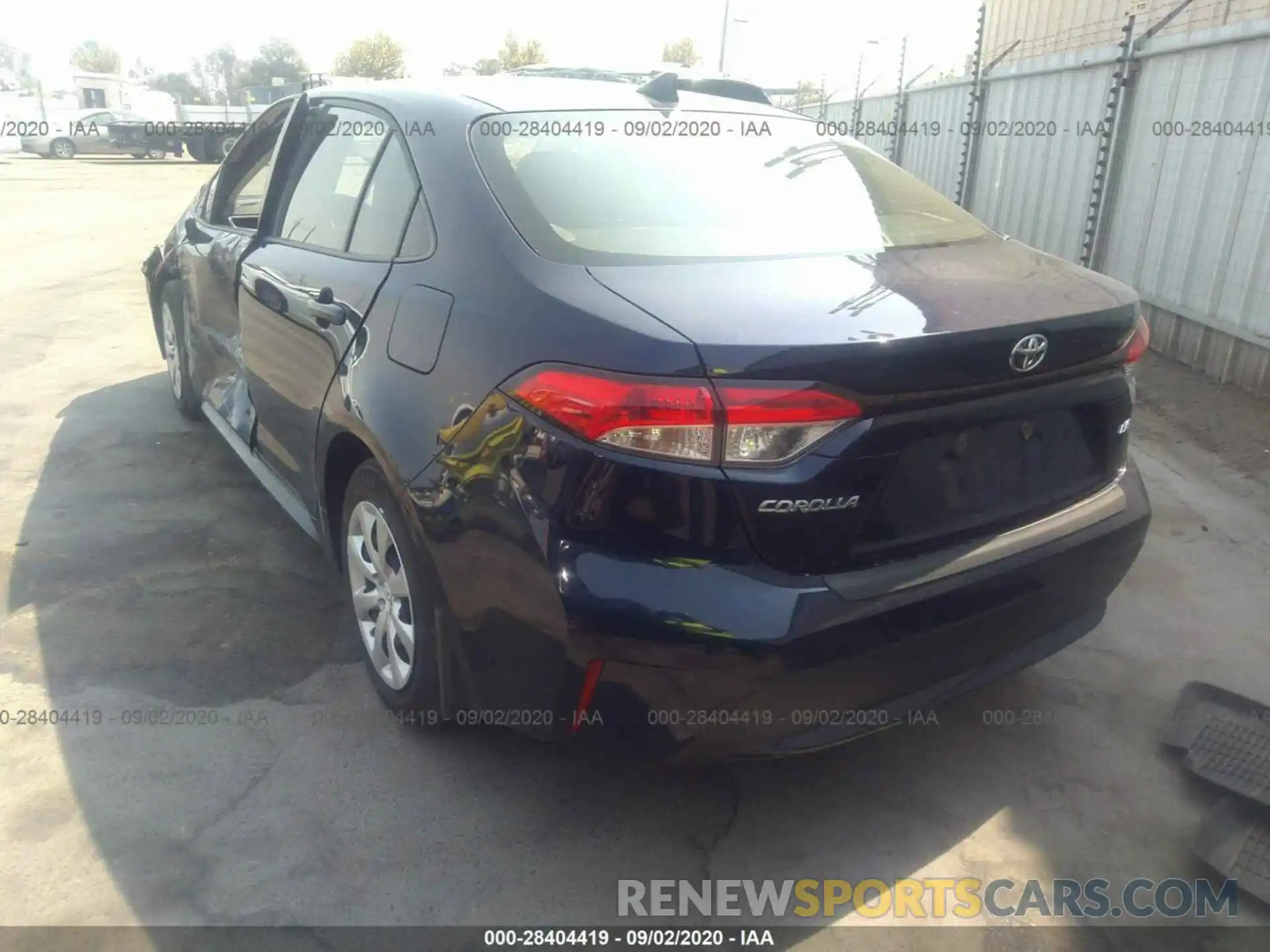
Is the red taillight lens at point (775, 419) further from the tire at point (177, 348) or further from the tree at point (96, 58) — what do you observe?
the tree at point (96, 58)

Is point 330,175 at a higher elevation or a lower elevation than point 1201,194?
higher

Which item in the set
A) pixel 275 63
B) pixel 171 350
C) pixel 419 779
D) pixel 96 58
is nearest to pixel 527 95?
pixel 419 779

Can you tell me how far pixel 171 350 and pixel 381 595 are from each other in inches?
126

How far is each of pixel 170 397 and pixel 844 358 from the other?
4995mm

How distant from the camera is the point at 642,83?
3.20 metres

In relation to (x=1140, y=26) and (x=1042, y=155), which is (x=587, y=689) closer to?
(x=1140, y=26)

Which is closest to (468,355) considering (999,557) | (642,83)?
(999,557)

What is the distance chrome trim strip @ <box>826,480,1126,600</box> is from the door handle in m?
1.56

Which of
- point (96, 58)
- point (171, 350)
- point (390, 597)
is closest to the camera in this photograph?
point (390, 597)

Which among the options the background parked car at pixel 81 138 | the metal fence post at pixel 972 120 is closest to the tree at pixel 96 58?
the background parked car at pixel 81 138

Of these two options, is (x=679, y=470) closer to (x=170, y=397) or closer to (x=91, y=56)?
(x=170, y=397)

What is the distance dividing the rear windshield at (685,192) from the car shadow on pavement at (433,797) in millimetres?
1351

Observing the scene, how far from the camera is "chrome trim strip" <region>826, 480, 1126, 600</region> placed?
6.55 feet

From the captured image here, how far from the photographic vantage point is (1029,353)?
211cm
